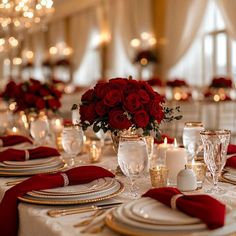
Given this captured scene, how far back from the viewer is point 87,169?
1.75 m

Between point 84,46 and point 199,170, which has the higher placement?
point 84,46

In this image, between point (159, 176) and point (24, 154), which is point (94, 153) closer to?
point (24, 154)

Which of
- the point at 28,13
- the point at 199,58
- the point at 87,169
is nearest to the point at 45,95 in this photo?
the point at 87,169

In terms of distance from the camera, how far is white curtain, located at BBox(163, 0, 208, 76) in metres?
9.92

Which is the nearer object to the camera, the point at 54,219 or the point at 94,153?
the point at 54,219

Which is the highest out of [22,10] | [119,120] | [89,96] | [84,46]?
[84,46]

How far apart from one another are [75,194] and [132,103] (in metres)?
0.57

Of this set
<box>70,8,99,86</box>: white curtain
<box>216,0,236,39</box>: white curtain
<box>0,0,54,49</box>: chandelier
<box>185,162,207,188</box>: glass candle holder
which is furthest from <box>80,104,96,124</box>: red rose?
<box>70,8,99,86</box>: white curtain

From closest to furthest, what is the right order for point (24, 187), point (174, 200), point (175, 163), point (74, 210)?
point (174, 200) < point (74, 210) < point (24, 187) < point (175, 163)

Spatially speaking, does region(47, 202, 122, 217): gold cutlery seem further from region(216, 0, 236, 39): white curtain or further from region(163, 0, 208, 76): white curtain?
region(163, 0, 208, 76): white curtain

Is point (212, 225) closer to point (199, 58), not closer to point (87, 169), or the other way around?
point (87, 169)

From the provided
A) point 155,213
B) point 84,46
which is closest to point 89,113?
point 155,213

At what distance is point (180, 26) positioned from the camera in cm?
1034

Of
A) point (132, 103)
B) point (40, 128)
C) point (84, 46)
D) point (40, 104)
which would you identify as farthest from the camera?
point (84, 46)
